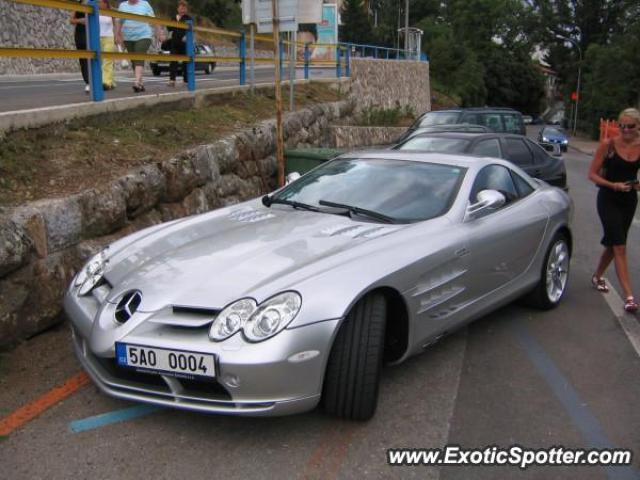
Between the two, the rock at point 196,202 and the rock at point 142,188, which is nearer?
the rock at point 142,188

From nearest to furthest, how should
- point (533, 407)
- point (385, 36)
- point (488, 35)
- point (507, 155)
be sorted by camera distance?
point (533, 407), point (507, 155), point (488, 35), point (385, 36)

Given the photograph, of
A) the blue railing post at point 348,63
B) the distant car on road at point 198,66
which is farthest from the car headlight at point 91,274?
the blue railing post at point 348,63

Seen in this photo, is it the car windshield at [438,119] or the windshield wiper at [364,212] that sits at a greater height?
the windshield wiper at [364,212]

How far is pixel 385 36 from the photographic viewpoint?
76375 millimetres

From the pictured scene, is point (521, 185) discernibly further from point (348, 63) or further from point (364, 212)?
point (348, 63)

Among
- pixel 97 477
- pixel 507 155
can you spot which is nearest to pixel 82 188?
pixel 97 477

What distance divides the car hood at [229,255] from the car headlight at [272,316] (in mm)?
70

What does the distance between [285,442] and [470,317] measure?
167cm

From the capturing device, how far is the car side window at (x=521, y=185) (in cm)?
549

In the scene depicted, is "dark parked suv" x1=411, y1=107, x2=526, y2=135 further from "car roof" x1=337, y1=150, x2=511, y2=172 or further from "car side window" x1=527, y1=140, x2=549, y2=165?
"car roof" x1=337, y1=150, x2=511, y2=172

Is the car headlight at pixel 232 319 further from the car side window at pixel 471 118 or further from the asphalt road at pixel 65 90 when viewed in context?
the car side window at pixel 471 118

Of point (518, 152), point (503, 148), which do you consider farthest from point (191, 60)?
point (518, 152)

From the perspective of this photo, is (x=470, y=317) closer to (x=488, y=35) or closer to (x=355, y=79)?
(x=355, y=79)

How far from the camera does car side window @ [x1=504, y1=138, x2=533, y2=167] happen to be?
346 inches
